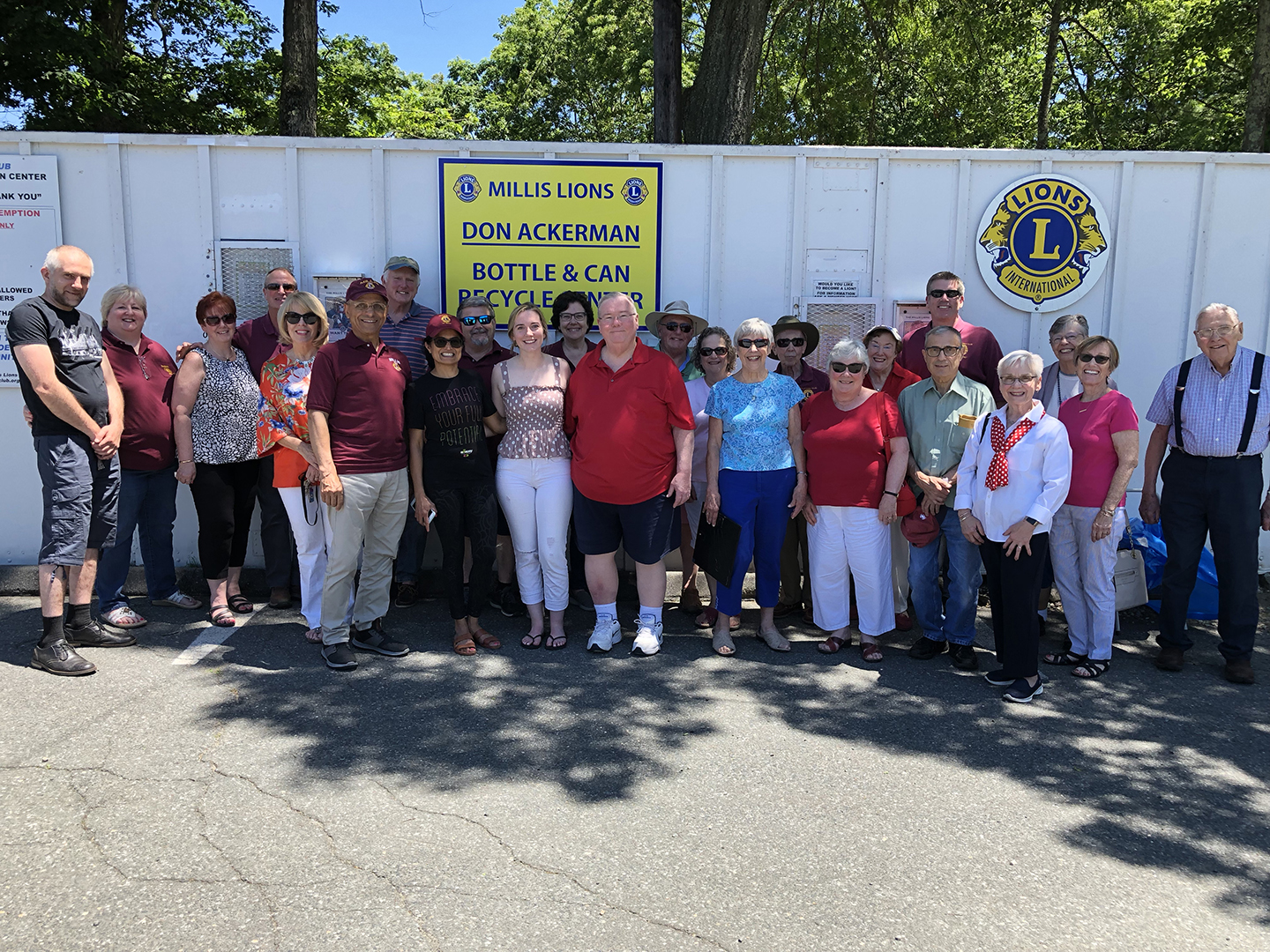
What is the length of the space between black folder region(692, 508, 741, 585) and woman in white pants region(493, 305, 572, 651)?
2.67 feet

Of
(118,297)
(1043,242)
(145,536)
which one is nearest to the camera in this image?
(118,297)

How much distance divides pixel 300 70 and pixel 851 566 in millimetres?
9410

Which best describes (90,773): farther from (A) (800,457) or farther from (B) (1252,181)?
(B) (1252,181)

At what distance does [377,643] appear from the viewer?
5.10 m

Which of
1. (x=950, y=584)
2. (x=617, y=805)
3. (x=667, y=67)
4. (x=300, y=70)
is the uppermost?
(x=667, y=67)

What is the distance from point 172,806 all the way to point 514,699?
1554mm

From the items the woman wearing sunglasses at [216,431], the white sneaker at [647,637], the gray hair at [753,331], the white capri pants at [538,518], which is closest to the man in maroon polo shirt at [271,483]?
the woman wearing sunglasses at [216,431]

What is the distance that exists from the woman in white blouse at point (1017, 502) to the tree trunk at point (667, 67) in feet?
26.6

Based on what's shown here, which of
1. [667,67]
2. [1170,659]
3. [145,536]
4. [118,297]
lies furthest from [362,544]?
[667,67]

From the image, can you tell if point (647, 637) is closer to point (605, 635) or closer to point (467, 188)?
point (605, 635)

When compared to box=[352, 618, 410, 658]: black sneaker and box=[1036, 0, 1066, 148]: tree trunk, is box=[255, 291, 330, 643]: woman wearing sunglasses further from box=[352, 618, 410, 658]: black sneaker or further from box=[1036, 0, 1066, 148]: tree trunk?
box=[1036, 0, 1066, 148]: tree trunk

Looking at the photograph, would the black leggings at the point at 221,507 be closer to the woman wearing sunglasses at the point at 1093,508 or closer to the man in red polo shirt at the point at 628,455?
the man in red polo shirt at the point at 628,455

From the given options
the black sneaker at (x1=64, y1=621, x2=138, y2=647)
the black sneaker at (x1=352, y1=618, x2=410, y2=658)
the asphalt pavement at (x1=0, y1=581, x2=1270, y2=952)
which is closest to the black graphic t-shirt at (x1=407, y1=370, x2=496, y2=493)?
the black sneaker at (x1=352, y1=618, x2=410, y2=658)

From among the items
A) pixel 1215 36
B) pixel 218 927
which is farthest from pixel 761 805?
pixel 1215 36
